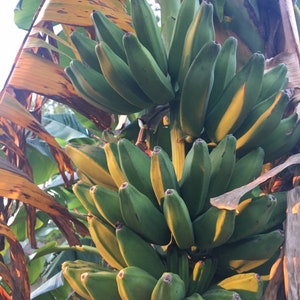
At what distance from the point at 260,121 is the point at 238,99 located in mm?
59

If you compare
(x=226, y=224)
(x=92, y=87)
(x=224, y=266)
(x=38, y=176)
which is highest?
(x=92, y=87)

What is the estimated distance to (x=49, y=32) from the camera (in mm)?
1209

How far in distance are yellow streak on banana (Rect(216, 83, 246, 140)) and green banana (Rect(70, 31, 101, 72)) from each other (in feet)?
1.04

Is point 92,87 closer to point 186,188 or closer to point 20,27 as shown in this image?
point 186,188

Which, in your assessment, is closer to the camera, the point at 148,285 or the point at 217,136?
the point at 148,285

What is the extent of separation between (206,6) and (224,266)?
1.59ft

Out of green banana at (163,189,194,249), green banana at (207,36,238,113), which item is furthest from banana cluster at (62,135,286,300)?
green banana at (207,36,238,113)

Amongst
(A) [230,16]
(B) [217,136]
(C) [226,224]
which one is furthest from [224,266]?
(A) [230,16]

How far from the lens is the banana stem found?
90cm

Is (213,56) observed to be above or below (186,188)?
above

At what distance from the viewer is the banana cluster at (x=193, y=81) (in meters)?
0.85

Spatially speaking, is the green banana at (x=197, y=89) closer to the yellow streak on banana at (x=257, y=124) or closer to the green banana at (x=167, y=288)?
the yellow streak on banana at (x=257, y=124)

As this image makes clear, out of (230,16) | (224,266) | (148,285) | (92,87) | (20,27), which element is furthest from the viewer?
(20,27)

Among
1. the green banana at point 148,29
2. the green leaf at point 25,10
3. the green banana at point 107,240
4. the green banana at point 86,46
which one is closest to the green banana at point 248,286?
the green banana at point 107,240
